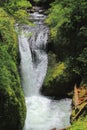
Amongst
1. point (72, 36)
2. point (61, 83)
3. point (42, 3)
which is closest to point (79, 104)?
point (61, 83)

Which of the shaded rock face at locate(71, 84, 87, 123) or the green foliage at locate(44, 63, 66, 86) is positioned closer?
the shaded rock face at locate(71, 84, 87, 123)

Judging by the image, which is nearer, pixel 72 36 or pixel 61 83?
pixel 61 83

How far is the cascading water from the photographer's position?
49.2ft

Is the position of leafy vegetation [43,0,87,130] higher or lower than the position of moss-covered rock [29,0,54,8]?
higher

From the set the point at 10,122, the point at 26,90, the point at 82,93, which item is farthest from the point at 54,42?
the point at 10,122

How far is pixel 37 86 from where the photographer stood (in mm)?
18984

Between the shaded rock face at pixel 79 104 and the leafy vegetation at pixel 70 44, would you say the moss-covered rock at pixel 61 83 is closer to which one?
the leafy vegetation at pixel 70 44

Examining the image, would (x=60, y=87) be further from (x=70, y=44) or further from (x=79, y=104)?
(x=79, y=104)

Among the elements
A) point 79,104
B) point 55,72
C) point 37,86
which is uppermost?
point 79,104

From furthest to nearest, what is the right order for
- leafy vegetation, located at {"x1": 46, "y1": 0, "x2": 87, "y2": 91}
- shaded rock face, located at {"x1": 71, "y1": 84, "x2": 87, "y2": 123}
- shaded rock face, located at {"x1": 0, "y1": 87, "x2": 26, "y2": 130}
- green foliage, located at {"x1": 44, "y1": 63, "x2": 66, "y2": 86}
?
green foliage, located at {"x1": 44, "y1": 63, "x2": 66, "y2": 86}, leafy vegetation, located at {"x1": 46, "y1": 0, "x2": 87, "y2": 91}, shaded rock face, located at {"x1": 71, "y1": 84, "x2": 87, "y2": 123}, shaded rock face, located at {"x1": 0, "y1": 87, "x2": 26, "y2": 130}

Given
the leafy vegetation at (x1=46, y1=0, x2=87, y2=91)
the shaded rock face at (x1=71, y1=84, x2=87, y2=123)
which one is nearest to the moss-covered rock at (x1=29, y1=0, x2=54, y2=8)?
the leafy vegetation at (x1=46, y1=0, x2=87, y2=91)

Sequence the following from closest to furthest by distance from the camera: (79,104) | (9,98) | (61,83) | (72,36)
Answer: (9,98), (79,104), (61,83), (72,36)

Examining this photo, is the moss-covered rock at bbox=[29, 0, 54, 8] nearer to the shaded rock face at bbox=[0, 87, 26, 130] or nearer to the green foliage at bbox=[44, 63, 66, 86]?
the green foliage at bbox=[44, 63, 66, 86]

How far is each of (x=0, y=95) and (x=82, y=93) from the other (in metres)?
5.14
